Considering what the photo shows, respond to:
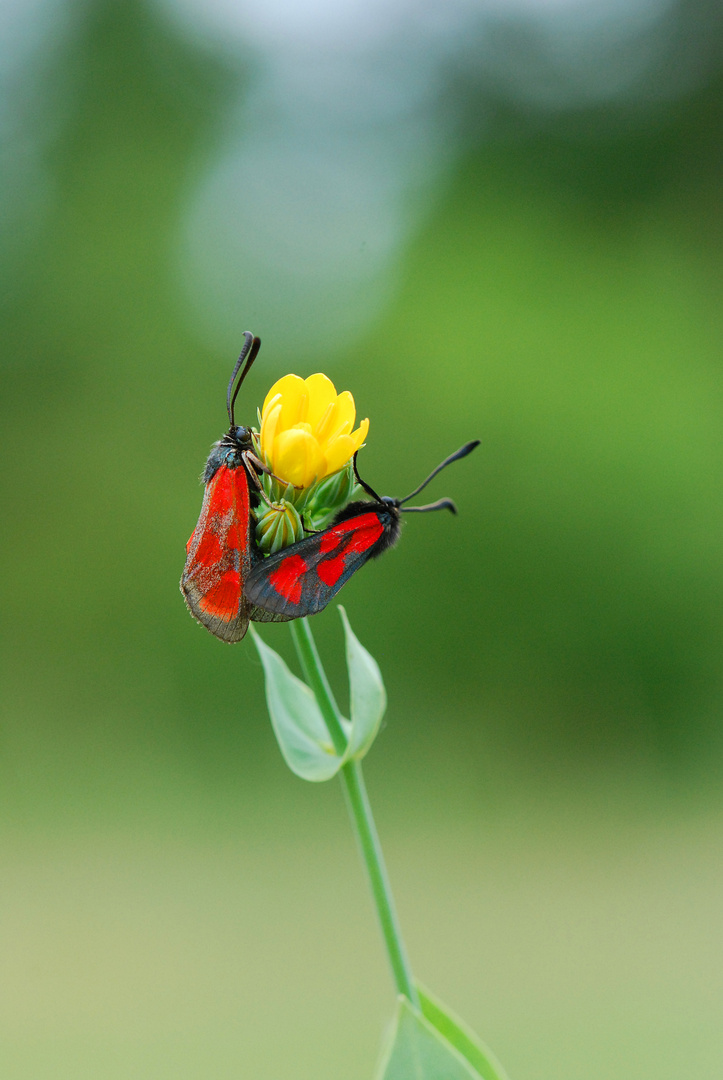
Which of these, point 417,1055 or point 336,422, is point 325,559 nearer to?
point 336,422

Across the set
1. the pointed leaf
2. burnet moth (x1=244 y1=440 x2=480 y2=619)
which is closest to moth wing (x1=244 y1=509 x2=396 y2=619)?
burnet moth (x1=244 y1=440 x2=480 y2=619)

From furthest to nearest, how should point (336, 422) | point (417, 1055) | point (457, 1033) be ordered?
point (336, 422)
point (457, 1033)
point (417, 1055)

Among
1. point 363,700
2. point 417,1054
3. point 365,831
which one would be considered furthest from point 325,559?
point 417,1054

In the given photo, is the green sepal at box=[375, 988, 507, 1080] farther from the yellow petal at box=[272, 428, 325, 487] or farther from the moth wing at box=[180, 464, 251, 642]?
the yellow petal at box=[272, 428, 325, 487]

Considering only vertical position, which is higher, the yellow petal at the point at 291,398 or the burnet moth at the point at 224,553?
the yellow petal at the point at 291,398

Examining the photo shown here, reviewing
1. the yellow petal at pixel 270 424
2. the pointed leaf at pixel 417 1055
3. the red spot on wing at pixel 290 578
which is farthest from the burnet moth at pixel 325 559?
the pointed leaf at pixel 417 1055

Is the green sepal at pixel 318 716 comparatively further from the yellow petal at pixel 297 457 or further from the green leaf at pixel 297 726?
the yellow petal at pixel 297 457

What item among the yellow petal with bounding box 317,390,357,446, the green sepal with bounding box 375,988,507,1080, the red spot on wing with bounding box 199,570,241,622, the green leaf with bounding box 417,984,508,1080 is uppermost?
the yellow petal with bounding box 317,390,357,446
